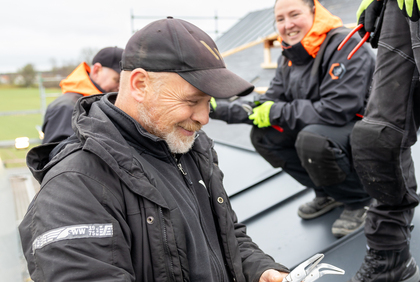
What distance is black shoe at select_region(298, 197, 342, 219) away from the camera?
2.92m

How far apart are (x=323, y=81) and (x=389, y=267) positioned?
134cm

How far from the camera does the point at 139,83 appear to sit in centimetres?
132

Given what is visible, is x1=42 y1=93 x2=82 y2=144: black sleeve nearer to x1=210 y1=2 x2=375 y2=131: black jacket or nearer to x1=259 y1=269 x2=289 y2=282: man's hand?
x1=210 y1=2 x2=375 y2=131: black jacket

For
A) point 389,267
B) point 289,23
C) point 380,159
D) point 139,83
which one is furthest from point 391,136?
point 289,23

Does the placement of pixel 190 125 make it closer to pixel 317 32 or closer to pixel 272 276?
pixel 272 276

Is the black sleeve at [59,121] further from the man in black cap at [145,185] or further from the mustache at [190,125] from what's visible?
the mustache at [190,125]

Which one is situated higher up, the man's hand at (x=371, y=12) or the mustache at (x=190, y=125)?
the man's hand at (x=371, y=12)

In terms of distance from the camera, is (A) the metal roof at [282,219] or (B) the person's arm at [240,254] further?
(A) the metal roof at [282,219]

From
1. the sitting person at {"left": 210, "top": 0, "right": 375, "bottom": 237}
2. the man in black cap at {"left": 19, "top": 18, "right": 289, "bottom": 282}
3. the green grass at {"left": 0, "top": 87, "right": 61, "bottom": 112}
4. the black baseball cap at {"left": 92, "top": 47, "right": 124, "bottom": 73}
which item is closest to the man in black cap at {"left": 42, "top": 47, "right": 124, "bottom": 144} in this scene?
the black baseball cap at {"left": 92, "top": 47, "right": 124, "bottom": 73}

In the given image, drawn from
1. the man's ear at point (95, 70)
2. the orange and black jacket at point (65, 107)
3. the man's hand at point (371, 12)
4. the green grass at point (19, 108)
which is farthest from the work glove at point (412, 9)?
the green grass at point (19, 108)

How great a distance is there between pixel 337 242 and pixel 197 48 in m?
1.88

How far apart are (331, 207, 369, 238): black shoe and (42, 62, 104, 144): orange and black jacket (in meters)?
2.07

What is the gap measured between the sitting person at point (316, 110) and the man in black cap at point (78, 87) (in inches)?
37.8

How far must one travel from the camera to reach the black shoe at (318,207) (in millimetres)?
2924
